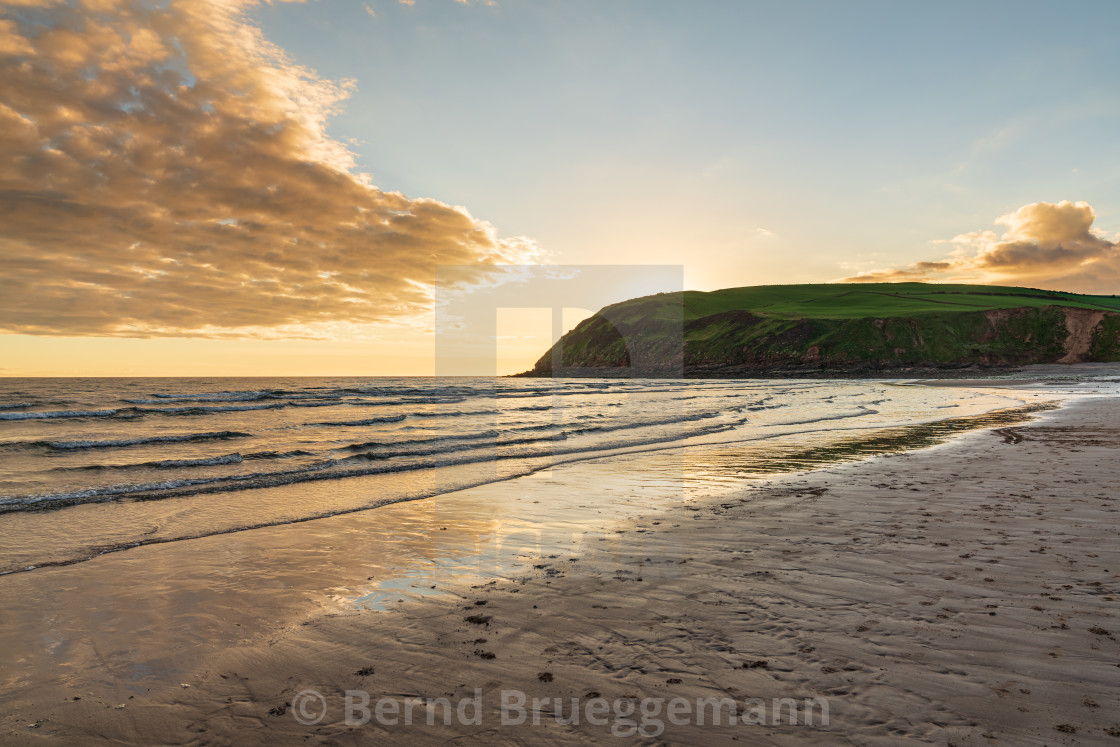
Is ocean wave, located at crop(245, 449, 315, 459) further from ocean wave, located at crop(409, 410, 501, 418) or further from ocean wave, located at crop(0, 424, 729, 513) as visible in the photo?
ocean wave, located at crop(409, 410, 501, 418)

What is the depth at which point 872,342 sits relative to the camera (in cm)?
10000

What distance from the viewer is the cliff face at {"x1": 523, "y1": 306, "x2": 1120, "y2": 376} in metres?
88.8

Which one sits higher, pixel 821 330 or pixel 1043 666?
pixel 821 330

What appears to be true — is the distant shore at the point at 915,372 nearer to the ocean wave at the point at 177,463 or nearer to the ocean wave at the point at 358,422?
the ocean wave at the point at 358,422

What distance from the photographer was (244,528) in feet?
33.0

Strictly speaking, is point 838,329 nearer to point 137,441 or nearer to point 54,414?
point 137,441

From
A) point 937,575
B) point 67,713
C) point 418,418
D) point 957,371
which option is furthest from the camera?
point 957,371

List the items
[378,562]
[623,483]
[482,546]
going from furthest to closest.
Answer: [623,483]
[482,546]
[378,562]

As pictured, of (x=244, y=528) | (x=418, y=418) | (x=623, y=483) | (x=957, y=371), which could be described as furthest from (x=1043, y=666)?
(x=957, y=371)

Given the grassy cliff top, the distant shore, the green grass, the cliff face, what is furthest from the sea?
the grassy cliff top

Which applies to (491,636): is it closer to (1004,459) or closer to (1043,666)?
(1043,666)

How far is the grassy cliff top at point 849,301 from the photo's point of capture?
11833 cm

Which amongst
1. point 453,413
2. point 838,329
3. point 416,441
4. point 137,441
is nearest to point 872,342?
point 838,329

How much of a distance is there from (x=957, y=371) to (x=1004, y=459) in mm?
90031
